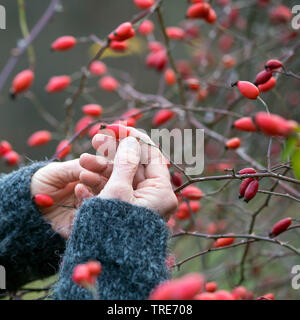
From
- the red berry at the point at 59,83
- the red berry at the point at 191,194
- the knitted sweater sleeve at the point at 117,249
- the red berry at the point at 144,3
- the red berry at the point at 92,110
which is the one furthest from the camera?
the red berry at the point at 59,83

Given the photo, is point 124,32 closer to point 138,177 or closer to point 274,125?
point 138,177

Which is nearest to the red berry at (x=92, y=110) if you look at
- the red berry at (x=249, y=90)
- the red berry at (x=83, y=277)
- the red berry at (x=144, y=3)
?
the red berry at (x=144, y=3)

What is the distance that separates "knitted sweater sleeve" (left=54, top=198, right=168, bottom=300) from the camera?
2.53 ft

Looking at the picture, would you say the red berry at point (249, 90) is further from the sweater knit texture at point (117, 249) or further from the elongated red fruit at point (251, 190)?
the sweater knit texture at point (117, 249)

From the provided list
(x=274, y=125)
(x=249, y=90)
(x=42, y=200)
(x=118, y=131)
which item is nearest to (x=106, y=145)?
(x=118, y=131)

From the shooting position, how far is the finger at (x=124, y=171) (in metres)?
0.83

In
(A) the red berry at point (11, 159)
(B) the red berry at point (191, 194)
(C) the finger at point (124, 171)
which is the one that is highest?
(C) the finger at point (124, 171)

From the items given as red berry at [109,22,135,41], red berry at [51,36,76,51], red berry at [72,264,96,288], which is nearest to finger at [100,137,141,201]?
red berry at [72,264,96,288]

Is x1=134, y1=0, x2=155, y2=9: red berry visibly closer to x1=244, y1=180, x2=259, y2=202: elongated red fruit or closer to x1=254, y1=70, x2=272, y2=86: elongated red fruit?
x1=254, y1=70, x2=272, y2=86: elongated red fruit

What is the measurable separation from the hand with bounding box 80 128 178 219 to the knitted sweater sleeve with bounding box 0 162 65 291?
0.56 feet

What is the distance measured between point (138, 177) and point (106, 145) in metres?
0.09

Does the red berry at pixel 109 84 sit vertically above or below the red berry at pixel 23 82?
below
